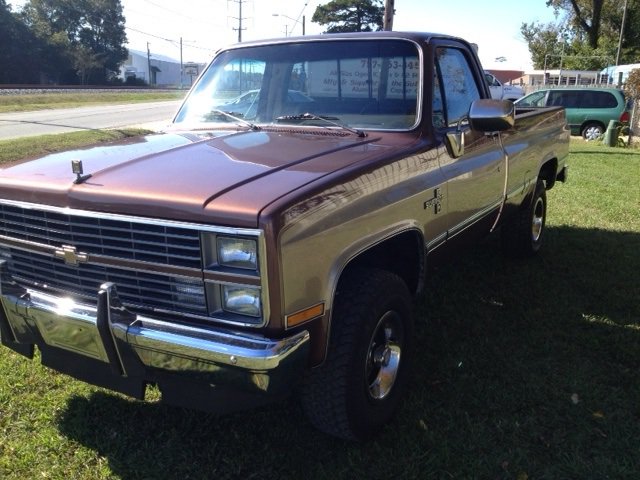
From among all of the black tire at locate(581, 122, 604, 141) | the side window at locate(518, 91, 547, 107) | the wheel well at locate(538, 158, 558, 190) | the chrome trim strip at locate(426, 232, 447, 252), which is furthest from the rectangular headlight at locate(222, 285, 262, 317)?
the black tire at locate(581, 122, 604, 141)

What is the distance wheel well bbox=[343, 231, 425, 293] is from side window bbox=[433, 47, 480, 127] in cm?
74

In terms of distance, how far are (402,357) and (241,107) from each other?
72.5 inches

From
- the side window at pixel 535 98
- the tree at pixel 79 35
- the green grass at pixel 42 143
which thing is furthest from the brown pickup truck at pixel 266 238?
the tree at pixel 79 35

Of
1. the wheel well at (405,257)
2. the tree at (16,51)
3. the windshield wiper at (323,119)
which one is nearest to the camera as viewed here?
the wheel well at (405,257)

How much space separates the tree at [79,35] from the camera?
198 ft

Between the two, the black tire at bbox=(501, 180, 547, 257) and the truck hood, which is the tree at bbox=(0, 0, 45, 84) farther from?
the truck hood

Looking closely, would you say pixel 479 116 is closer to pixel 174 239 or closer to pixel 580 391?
pixel 580 391

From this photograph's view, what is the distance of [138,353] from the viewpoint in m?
2.37

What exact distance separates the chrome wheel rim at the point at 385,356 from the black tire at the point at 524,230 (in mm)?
2772

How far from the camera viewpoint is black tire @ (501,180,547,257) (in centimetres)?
539

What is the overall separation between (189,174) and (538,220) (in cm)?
420

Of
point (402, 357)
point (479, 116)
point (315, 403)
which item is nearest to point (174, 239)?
point (315, 403)

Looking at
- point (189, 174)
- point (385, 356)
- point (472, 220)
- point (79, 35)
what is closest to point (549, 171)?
point (472, 220)

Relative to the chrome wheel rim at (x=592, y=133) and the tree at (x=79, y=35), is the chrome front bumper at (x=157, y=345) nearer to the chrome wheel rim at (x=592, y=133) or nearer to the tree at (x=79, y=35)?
the chrome wheel rim at (x=592, y=133)
